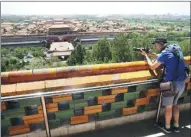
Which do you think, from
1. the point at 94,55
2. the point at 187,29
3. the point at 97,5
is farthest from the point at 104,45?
the point at 97,5

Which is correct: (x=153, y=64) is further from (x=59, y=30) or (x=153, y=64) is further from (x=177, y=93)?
(x=59, y=30)

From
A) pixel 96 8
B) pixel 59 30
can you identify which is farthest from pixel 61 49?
pixel 96 8

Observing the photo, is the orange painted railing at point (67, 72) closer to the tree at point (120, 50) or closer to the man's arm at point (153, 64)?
the man's arm at point (153, 64)

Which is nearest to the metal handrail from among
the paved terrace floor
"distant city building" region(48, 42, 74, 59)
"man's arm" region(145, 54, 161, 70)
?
"man's arm" region(145, 54, 161, 70)

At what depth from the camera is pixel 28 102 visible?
3098 millimetres

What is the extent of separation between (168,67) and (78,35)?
96.0m

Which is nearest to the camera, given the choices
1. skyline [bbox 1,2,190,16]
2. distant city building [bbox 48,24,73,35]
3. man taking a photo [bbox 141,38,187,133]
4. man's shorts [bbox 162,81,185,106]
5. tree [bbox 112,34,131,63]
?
man taking a photo [bbox 141,38,187,133]

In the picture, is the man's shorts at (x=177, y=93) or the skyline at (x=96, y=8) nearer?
the man's shorts at (x=177, y=93)

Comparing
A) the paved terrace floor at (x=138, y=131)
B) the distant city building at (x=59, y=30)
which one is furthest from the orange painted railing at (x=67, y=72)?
the distant city building at (x=59, y=30)

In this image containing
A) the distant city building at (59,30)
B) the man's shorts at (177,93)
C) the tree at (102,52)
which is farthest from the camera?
the distant city building at (59,30)

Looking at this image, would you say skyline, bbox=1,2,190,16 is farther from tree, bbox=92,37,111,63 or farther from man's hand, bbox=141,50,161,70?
man's hand, bbox=141,50,161,70

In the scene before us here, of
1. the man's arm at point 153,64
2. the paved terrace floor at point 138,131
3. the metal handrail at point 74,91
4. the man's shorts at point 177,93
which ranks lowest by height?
the paved terrace floor at point 138,131

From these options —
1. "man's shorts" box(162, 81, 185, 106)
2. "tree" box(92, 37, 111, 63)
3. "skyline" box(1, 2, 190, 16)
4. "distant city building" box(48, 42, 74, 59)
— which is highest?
"skyline" box(1, 2, 190, 16)

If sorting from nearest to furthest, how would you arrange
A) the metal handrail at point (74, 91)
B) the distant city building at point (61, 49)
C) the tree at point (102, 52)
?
the metal handrail at point (74, 91), the tree at point (102, 52), the distant city building at point (61, 49)
